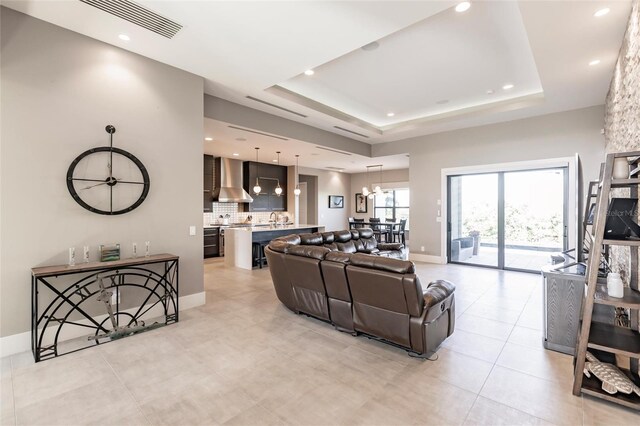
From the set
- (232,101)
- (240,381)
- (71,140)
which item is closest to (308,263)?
(240,381)

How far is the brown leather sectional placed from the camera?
2691 mm

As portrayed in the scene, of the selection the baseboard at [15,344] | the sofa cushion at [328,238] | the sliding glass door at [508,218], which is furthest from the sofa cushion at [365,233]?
the baseboard at [15,344]

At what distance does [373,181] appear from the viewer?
1269cm

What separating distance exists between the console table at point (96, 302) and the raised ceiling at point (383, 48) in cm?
254

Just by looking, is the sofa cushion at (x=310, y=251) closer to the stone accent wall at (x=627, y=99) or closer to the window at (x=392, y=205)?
the stone accent wall at (x=627, y=99)

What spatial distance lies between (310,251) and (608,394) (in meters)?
2.71

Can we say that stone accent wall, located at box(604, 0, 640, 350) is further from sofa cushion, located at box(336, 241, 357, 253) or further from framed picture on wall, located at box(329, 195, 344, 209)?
framed picture on wall, located at box(329, 195, 344, 209)

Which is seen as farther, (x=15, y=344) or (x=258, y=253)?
(x=258, y=253)

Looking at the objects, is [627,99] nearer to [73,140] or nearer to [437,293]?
[437,293]

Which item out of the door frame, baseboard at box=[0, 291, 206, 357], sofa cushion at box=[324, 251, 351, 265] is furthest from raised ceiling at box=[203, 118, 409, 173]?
baseboard at box=[0, 291, 206, 357]

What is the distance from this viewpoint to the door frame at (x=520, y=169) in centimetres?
555

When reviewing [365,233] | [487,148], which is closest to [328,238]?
[365,233]

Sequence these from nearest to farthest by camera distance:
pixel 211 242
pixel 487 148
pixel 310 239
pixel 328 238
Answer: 1. pixel 310 239
2. pixel 328 238
3. pixel 487 148
4. pixel 211 242

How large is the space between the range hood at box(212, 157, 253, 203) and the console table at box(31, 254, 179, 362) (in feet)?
17.1
